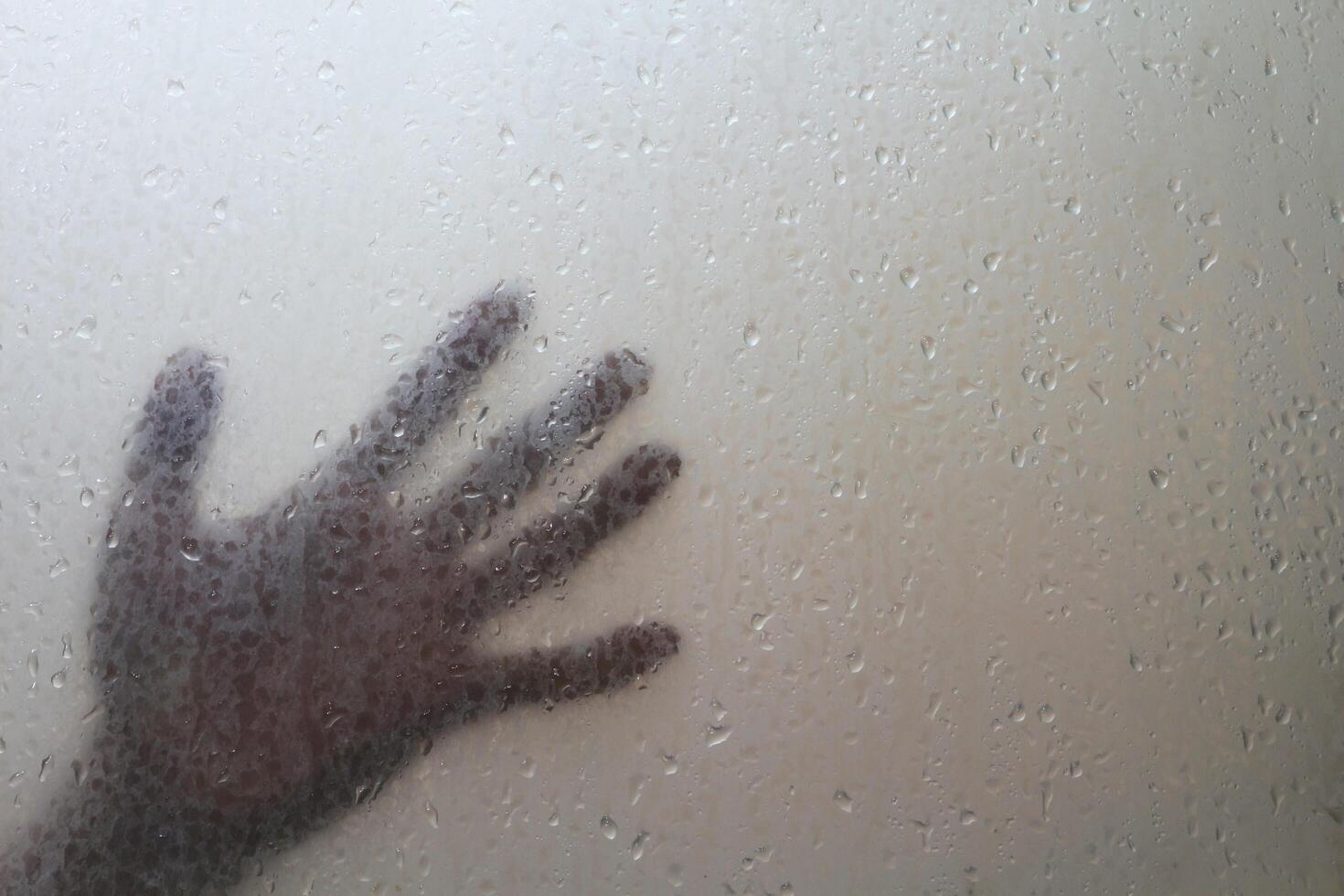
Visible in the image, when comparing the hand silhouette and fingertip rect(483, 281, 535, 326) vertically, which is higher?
fingertip rect(483, 281, 535, 326)

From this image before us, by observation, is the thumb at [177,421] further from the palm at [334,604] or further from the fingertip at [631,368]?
the fingertip at [631,368]

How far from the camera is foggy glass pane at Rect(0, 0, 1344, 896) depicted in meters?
0.60

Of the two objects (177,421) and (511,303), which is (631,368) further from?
(177,421)

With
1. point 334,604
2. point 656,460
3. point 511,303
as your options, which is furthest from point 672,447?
point 334,604

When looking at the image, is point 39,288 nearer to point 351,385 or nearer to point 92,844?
point 351,385

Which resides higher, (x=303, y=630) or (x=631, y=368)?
(x=631, y=368)

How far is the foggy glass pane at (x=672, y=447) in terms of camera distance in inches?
23.7

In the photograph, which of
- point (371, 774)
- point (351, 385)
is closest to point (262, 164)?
point (351, 385)

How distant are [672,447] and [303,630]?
291 millimetres

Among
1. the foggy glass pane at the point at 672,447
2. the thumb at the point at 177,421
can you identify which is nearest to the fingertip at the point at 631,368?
the foggy glass pane at the point at 672,447

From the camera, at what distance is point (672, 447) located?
633mm

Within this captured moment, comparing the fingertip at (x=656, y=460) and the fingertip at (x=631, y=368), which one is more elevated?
the fingertip at (x=631, y=368)

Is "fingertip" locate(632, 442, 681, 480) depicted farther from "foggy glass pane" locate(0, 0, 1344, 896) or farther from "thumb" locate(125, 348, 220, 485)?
"thumb" locate(125, 348, 220, 485)

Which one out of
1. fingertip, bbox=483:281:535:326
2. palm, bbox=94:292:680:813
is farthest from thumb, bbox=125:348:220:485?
fingertip, bbox=483:281:535:326
